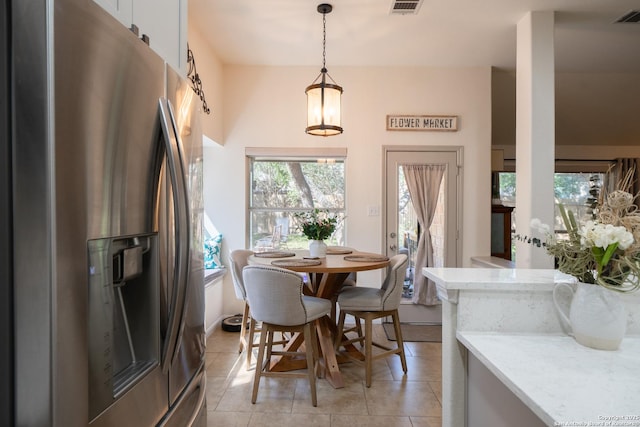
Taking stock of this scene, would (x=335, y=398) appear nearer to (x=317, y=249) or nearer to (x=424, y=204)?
(x=317, y=249)

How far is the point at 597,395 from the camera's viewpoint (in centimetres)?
82

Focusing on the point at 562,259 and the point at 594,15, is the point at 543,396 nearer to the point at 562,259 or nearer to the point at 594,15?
the point at 562,259

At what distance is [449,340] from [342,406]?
1.29 meters

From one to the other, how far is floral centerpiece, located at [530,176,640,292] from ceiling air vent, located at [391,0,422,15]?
7.16ft

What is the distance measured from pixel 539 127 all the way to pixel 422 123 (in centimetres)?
130

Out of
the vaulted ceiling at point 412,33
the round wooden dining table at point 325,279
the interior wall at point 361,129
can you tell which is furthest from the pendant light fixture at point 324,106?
the interior wall at point 361,129

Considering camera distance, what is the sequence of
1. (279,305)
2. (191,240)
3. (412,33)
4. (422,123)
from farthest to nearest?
(422,123) < (412,33) < (279,305) < (191,240)

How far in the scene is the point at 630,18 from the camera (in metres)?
2.91

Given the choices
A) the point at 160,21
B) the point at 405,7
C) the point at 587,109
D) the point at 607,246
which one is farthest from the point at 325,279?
the point at 587,109

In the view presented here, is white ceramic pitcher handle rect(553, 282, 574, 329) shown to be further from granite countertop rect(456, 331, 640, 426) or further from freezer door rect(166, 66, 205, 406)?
freezer door rect(166, 66, 205, 406)

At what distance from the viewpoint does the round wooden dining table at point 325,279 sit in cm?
252

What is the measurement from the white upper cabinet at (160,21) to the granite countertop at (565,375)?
52.3 inches

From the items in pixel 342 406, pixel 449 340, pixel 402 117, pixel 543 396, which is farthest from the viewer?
pixel 402 117

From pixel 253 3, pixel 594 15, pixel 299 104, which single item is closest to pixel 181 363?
pixel 253 3
